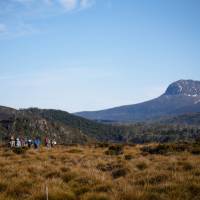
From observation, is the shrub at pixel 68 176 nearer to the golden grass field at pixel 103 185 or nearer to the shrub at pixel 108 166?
the golden grass field at pixel 103 185

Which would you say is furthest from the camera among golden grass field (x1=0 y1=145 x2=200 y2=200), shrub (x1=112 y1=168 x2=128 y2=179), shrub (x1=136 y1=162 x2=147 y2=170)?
shrub (x1=136 y1=162 x2=147 y2=170)

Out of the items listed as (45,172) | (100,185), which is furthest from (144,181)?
(45,172)

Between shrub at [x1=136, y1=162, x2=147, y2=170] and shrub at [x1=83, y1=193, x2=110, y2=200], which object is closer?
shrub at [x1=83, y1=193, x2=110, y2=200]

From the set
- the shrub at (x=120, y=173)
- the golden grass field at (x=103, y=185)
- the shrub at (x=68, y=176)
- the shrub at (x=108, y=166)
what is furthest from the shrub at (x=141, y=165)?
the shrub at (x=68, y=176)

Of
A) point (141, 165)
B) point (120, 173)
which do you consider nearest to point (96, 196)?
point (120, 173)

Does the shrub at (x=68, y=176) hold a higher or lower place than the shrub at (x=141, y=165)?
higher

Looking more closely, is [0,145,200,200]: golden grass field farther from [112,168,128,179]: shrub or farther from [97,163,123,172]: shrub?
[97,163,123,172]: shrub

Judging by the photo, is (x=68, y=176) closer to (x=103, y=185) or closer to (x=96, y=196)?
(x=103, y=185)

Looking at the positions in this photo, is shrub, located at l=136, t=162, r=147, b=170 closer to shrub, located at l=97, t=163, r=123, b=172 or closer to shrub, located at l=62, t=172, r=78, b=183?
shrub, located at l=97, t=163, r=123, b=172

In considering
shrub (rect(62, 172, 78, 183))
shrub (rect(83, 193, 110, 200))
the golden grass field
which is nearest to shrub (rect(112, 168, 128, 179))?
the golden grass field

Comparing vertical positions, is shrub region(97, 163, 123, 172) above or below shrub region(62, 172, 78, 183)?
below

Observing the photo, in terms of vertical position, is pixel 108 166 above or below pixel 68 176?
below

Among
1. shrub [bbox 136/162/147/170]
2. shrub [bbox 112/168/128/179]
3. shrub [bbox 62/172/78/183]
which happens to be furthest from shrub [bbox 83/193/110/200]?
shrub [bbox 136/162/147/170]

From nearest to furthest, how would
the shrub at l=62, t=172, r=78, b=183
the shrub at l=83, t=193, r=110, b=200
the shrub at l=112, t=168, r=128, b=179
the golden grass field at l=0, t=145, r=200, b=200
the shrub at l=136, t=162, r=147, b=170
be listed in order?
1. the shrub at l=83, t=193, r=110, b=200
2. the golden grass field at l=0, t=145, r=200, b=200
3. the shrub at l=62, t=172, r=78, b=183
4. the shrub at l=112, t=168, r=128, b=179
5. the shrub at l=136, t=162, r=147, b=170
